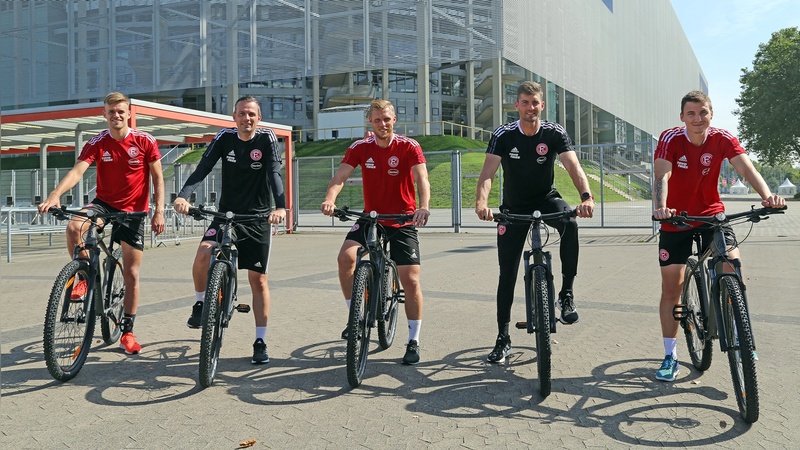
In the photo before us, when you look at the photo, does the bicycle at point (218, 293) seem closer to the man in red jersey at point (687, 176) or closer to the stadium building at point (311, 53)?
the man in red jersey at point (687, 176)

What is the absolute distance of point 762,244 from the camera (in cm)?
1532

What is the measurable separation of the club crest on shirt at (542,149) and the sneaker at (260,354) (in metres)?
2.29

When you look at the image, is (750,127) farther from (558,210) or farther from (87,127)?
(558,210)

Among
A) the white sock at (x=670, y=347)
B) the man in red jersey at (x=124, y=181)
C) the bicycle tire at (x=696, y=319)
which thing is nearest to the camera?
the bicycle tire at (x=696, y=319)

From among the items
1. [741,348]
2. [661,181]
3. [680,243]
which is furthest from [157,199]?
[741,348]

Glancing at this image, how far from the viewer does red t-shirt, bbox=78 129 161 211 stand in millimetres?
5328

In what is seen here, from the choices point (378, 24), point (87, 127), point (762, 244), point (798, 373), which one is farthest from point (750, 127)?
point (798, 373)

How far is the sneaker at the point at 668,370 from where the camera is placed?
450cm

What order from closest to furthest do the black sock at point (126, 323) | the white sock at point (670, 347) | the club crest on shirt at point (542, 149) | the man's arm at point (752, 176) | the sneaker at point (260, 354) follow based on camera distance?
the man's arm at point (752, 176) → the white sock at point (670, 347) → the club crest on shirt at point (542, 149) → the sneaker at point (260, 354) → the black sock at point (126, 323)

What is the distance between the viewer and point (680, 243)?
15.0 feet

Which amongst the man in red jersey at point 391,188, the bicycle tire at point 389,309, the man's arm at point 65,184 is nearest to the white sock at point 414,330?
the man in red jersey at point 391,188

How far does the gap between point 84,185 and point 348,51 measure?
22.7m

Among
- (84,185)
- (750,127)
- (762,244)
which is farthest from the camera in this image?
(750,127)

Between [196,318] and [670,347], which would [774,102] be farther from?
[196,318]
